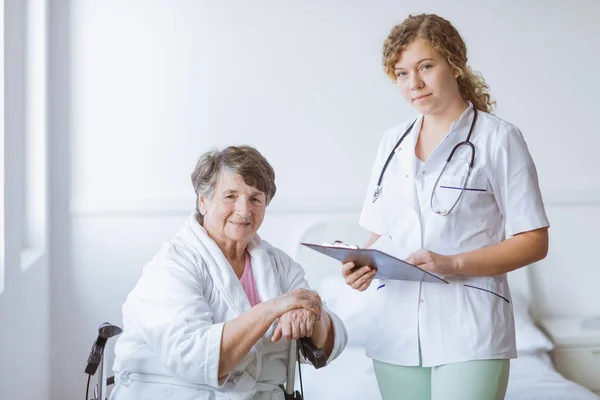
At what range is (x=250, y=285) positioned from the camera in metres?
2.05

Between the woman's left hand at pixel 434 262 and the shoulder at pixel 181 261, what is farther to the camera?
the shoulder at pixel 181 261

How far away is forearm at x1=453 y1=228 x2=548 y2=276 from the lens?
1.79 metres

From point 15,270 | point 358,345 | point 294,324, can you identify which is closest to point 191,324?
point 294,324

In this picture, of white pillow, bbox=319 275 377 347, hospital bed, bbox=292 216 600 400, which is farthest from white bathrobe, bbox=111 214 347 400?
white pillow, bbox=319 275 377 347

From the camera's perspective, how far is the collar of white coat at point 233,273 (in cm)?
196

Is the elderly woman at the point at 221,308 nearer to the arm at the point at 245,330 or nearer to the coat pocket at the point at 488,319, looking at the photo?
the arm at the point at 245,330

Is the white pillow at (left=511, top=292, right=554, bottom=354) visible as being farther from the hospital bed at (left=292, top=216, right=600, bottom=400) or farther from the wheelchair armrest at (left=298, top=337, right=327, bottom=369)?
the wheelchair armrest at (left=298, top=337, right=327, bottom=369)

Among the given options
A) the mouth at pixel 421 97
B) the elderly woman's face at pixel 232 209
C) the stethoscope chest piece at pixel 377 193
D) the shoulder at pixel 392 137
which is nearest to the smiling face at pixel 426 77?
the mouth at pixel 421 97

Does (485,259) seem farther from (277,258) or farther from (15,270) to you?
(15,270)

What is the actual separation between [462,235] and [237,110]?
1.86 meters

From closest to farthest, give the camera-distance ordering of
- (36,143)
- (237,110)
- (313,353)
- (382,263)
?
1. (382,263)
2. (313,353)
3. (36,143)
4. (237,110)

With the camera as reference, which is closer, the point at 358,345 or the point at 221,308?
the point at 221,308

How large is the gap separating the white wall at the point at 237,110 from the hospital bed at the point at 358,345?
4.5 inches

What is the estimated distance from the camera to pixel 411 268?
174 centimetres
